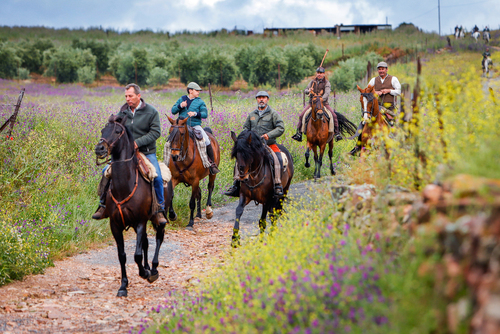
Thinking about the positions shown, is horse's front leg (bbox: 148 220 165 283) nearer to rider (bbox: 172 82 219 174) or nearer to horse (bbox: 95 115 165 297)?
horse (bbox: 95 115 165 297)

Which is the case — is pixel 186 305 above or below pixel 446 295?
below

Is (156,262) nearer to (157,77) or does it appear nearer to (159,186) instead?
(159,186)

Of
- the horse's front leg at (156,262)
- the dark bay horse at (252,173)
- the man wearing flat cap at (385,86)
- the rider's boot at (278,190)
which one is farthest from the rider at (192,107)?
the man wearing flat cap at (385,86)

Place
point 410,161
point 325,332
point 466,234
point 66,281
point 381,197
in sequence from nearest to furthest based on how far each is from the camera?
point 466,234
point 325,332
point 381,197
point 410,161
point 66,281

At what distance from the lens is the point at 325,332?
3209 millimetres

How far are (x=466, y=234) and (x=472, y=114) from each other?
2492mm

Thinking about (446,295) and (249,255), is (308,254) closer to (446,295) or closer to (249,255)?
(249,255)

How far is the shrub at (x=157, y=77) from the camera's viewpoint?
4356cm

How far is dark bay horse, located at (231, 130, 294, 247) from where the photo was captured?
7.99 meters

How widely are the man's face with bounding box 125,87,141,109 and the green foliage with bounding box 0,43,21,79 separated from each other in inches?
1638

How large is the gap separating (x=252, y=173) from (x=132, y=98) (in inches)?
102

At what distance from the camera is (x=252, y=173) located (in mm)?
8312

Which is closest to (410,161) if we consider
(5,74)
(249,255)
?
(249,255)

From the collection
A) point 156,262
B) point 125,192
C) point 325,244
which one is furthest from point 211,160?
point 325,244
